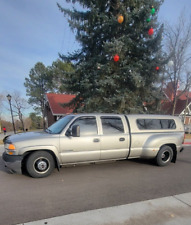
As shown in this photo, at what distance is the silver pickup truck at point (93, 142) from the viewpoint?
369cm

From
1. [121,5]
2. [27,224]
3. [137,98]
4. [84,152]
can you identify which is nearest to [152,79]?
[137,98]

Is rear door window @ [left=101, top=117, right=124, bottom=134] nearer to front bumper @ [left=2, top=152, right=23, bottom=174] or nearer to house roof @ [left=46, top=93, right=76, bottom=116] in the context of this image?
front bumper @ [left=2, top=152, right=23, bottom=174]

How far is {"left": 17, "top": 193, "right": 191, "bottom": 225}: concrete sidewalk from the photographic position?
2.20 m

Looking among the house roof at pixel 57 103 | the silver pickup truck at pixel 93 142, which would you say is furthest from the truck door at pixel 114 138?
the house roof at pixel 57 103

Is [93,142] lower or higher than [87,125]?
lower

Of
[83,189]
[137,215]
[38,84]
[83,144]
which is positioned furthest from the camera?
[38,84]

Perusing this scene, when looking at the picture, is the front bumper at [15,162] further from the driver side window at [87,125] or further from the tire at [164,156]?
the tire at [164,156]

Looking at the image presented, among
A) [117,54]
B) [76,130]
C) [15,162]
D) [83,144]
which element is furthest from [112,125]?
[117,54]

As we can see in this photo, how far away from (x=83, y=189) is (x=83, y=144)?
1.14 metres

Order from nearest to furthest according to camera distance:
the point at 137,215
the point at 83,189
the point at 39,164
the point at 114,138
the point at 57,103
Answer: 1. the point at 137,215
2. the point at 83,189
3. the point at 39,164
4. the point at 114,138
5. the point at 57,103

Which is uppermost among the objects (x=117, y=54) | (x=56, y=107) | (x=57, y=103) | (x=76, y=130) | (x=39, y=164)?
(x=117, y=54)

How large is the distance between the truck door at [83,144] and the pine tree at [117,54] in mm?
5769

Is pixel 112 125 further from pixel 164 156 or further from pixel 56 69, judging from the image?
pixel 56 69

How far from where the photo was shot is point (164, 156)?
5035mm
